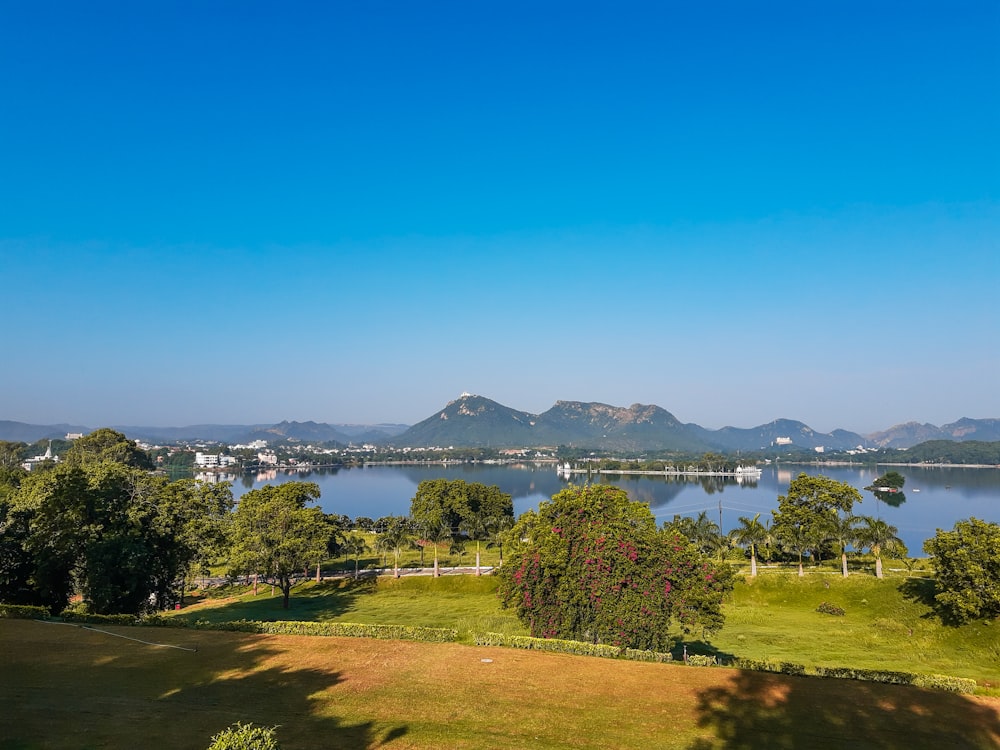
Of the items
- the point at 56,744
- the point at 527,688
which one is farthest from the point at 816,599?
the point at 56,744

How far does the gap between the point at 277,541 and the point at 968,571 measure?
48836mm

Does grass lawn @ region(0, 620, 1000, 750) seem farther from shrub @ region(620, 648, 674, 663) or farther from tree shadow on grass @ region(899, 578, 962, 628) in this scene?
tree shadow on grass @ region(899, 578, 962, 628)

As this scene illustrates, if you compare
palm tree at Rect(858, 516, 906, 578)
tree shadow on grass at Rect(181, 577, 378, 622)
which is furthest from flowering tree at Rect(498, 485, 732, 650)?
palm tree at Rect(858, 516, 906, 578)

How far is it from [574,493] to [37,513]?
32.3 m

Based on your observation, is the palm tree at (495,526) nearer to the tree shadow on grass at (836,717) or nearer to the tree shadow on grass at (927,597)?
the tree shadow on grass at (927,597)

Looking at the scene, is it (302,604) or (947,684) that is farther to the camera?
(302,604)

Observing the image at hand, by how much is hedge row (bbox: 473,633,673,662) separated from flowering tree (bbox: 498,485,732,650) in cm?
175

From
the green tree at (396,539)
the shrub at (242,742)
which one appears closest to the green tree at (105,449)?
the green tree at (396,539)

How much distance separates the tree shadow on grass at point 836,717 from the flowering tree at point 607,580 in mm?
6840

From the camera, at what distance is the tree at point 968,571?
37406 millimetres

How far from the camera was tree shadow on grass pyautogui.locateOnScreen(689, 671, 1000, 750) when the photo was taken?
745 inches

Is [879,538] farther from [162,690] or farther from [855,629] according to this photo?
[162,690]

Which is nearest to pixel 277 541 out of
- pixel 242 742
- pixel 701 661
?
pixel 701 661

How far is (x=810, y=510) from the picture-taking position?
60594 millimetres
